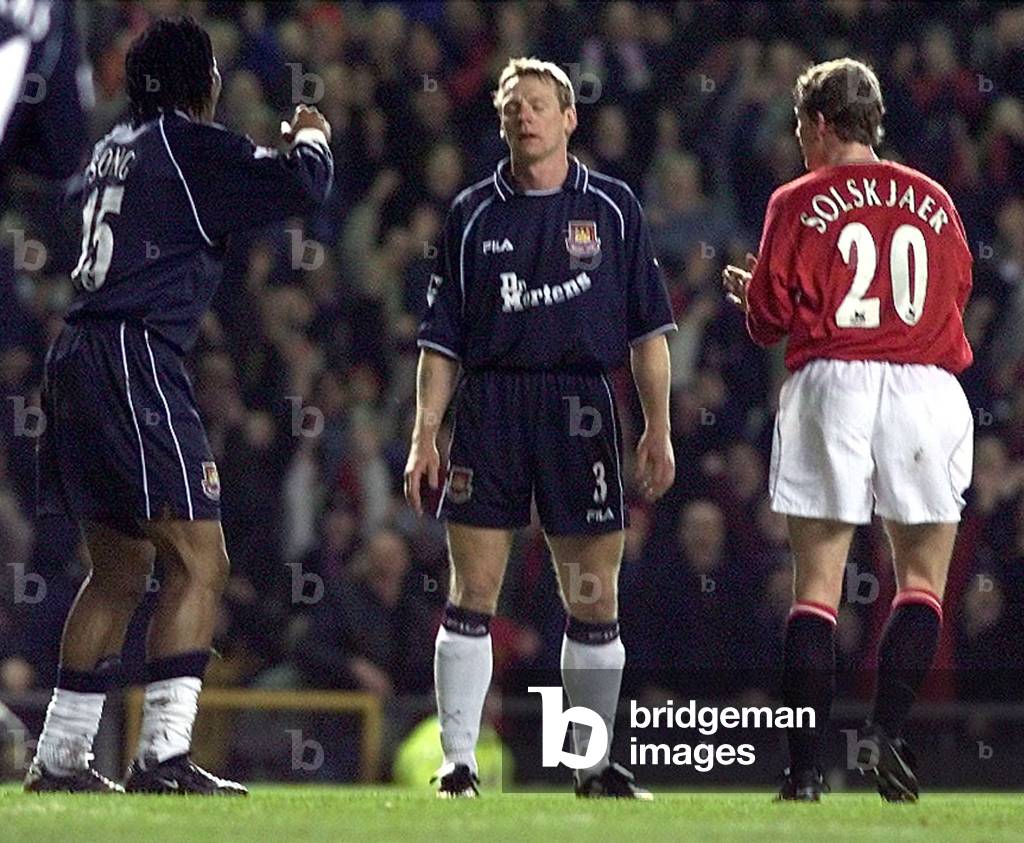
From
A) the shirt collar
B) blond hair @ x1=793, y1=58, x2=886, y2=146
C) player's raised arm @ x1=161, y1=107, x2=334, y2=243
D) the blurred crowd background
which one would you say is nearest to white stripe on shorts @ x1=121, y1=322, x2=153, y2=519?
player's raised arm @ x1=161, y1=107, x2=334, y2=243

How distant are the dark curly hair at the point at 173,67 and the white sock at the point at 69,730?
164 centimetres

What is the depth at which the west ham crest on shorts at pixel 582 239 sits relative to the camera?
24.8ft

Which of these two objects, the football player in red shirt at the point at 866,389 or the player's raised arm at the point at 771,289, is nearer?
the football player in red shirt at the point at 866,389

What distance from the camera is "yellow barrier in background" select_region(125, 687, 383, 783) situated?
10602 millimetres

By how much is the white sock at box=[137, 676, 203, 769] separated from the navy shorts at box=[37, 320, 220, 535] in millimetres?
452

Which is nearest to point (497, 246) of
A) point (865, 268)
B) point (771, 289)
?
point (771, 289)

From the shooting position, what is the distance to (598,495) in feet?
24.6

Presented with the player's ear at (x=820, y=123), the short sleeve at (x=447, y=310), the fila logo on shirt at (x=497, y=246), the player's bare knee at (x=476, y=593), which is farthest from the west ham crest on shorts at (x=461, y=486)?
the player's ear at (x=820, y=123)

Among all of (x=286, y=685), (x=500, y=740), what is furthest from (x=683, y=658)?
(x=286, y=685)

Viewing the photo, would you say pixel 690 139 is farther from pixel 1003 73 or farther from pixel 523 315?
pixel 523 315

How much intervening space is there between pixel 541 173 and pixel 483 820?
213 cm

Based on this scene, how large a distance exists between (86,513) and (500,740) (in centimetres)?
377

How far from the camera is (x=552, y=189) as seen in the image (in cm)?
766

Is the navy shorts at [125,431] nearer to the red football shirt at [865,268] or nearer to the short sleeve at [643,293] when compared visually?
the short sleeve at [643,293]
